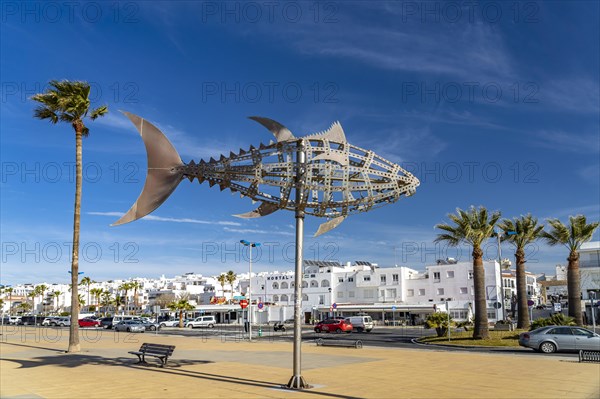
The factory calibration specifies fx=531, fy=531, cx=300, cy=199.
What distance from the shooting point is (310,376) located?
18.5m

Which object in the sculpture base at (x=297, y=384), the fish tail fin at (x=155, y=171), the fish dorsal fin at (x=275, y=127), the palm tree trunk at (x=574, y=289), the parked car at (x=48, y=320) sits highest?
the fish dorsal fin at (x=275, y=127)

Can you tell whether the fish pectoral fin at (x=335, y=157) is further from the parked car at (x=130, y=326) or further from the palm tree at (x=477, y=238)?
the parked car at (x=130, y=326)

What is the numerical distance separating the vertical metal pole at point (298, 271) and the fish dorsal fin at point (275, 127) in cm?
54

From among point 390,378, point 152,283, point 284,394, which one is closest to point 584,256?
point 390,378

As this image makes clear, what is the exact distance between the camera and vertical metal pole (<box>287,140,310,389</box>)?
15906 mm

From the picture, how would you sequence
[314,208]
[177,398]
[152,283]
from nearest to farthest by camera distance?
[177,398] → [314,208] → [152,283]

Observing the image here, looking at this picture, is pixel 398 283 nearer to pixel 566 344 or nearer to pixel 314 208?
pixel 566 344

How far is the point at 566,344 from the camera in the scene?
2594 centimetres

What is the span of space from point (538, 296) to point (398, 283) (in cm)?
4656

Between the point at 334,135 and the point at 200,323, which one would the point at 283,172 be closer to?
the point at 334,135

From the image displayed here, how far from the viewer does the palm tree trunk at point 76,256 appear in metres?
27.3

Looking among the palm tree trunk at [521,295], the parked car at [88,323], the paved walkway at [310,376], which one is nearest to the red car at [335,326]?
the palm tree trunk at [521,295]

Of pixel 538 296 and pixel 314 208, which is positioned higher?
pixel 314 208

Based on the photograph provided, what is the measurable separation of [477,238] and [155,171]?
24.1 meters
